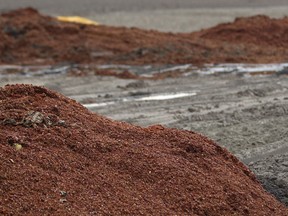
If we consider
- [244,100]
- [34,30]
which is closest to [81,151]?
[244,100]

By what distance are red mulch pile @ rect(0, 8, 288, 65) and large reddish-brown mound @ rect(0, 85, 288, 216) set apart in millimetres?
10484

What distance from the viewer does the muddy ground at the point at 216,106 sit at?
329 inches

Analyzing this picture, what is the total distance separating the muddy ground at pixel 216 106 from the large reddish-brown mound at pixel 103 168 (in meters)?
0.99

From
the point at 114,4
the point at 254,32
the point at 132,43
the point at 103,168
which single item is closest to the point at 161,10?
the point at 114,4

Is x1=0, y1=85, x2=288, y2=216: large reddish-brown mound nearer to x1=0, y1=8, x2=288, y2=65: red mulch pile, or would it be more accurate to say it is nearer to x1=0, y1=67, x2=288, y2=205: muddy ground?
x1=0, y1=67, x2=288, y2=205: muddy ground

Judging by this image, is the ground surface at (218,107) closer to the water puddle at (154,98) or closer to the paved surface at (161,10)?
the water puddle at (154,98)

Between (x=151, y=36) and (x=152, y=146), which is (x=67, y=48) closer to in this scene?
(x=151, y=36)

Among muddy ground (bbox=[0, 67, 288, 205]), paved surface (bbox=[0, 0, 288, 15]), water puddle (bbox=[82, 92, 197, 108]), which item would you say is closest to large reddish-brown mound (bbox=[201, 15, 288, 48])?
muddy ground (bbox=[0, 67, 288, 205])

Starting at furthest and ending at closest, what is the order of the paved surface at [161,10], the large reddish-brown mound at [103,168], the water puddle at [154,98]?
the paved surface at [161,10] → the water puddle at [154,98] → the large reddish-brown mound at [103,168]

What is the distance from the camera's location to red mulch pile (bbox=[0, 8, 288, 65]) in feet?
56.2

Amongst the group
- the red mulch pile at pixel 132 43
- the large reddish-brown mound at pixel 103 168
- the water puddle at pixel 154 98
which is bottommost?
the water puddle at pixel 154 98

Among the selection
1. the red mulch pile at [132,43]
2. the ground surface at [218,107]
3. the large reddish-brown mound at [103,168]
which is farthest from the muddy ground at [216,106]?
the red mulch pile at [132,43]

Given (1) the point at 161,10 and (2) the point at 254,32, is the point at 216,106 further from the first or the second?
(1) the point at 161,10

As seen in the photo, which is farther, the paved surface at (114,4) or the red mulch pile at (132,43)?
the paved surface at (114,4)
